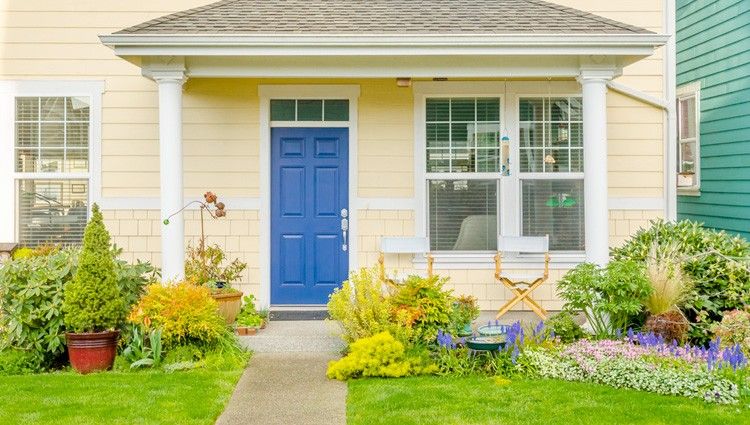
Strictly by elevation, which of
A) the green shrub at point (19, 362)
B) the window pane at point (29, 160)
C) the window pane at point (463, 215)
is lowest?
the green shrub at point (19, 362)

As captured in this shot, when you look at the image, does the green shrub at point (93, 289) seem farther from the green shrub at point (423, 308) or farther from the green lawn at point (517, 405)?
the green shrub at point (423, 308)

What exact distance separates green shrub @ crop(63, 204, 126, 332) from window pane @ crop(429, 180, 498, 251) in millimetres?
3733

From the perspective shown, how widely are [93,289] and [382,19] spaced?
3.83m

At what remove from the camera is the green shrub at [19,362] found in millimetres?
6879

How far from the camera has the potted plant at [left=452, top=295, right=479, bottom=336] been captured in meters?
7.21

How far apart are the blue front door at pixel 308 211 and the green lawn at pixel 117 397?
8.83 feet

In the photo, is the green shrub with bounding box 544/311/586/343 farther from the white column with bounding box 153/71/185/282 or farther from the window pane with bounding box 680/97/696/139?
the window pane with bounding box 680/97/696/139

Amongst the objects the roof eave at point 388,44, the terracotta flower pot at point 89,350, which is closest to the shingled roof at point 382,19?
the roof eave at point 388,44

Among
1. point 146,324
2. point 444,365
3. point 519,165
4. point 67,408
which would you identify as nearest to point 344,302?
point 444,365

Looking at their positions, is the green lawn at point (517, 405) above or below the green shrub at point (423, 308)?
below

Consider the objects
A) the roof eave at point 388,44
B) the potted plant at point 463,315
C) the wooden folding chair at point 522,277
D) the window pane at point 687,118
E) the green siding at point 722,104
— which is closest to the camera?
the potted plant at point 463,315

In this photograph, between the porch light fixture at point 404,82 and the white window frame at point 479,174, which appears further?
the white window frame at point 479,174

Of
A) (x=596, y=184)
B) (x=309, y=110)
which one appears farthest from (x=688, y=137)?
(x=309, y=110)

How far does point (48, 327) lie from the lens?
707 cm
